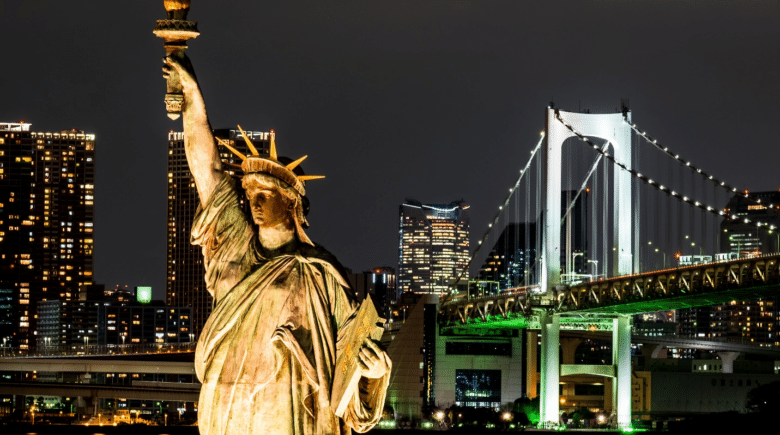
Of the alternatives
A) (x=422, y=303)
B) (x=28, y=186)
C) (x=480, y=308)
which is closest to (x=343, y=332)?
(x=480, y=308)

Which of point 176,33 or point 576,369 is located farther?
point 576,369

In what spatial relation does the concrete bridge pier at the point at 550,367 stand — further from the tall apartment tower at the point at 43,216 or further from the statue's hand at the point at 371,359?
the tall apartment tower at the point at 43,216

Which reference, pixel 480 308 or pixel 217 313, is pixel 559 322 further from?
pixel 217 313

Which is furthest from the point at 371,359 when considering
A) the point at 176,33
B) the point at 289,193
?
the point at 176,33

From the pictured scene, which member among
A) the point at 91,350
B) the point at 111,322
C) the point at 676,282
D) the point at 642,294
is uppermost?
the point at 676,282

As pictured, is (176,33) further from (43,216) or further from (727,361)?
(43,216)

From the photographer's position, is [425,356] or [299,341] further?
[425,356]

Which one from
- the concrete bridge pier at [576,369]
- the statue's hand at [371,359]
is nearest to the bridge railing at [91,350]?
the concrete bridge pier at [576,369]
